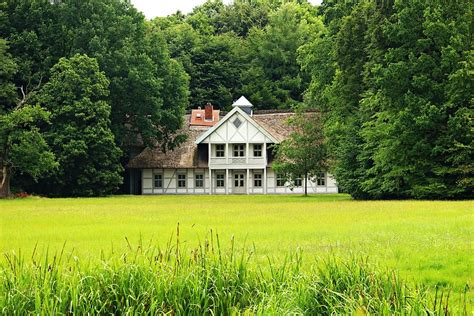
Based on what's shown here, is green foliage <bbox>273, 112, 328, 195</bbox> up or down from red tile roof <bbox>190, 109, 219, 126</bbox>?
down

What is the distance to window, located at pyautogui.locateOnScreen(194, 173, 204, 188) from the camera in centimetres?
6391

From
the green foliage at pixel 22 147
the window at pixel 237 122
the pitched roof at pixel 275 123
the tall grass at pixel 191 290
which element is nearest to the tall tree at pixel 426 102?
the green foliage at pixel 22 147

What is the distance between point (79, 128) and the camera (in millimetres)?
51094

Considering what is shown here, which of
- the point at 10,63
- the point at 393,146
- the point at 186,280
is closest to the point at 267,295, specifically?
the point at 186,280

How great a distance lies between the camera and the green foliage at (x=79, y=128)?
164 ft

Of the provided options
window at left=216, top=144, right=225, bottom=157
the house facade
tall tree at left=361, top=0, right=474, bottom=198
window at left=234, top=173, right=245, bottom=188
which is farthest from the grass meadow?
window at left=234, top=173, right=245, bottom=188

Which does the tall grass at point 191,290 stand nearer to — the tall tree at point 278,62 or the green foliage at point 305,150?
the green foliage at point 305,150

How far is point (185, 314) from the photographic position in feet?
22.0

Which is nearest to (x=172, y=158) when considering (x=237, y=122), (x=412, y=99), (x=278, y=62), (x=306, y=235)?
(x=237, y=122)

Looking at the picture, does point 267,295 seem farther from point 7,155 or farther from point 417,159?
point 7,155

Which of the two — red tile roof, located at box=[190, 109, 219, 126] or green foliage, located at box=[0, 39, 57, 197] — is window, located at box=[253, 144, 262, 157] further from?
green foliage, located at box=[0, 39, 57, 197]

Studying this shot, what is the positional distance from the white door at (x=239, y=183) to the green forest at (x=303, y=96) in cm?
674

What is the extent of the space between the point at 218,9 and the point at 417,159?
71227 mm

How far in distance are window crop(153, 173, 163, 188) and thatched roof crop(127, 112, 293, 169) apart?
1490mm
